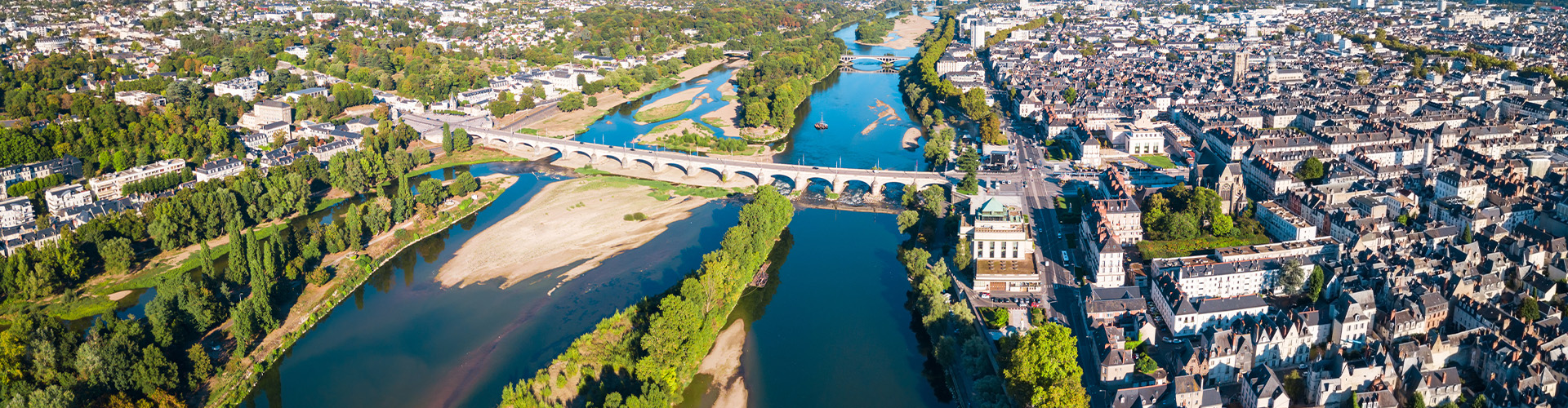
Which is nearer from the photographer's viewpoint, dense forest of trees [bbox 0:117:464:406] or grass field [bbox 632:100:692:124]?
dense forest of trees [bbox 0:117:464:406]

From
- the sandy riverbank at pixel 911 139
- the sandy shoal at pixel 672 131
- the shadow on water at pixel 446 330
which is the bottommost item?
the shadow on water at pixel 446 330

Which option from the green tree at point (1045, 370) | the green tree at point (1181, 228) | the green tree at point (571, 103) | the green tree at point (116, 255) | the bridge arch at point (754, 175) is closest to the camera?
the green tree at point (1045, 370)

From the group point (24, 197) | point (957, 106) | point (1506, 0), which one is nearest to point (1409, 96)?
point (957, 106)


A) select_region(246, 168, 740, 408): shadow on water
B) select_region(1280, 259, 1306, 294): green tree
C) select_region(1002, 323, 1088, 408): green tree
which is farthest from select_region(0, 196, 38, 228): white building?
select_region(1280, 259, 1306, 294): green tree

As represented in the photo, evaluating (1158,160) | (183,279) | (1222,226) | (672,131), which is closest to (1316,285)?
(1222,226)

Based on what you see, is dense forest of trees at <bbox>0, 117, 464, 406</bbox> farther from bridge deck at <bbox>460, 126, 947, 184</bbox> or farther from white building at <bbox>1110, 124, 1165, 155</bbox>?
white building at <bbox>1110, 124, 1165, 155</bbox>

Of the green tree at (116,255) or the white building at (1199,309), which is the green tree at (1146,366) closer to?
the white building at (1199,309)

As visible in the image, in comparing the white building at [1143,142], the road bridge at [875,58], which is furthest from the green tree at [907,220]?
the road bridge at [875,58]
